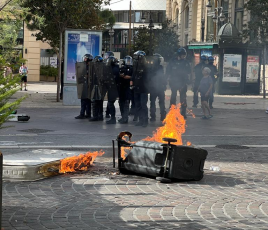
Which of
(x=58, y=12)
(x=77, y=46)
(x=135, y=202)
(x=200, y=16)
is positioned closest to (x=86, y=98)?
(x=77, y=46)

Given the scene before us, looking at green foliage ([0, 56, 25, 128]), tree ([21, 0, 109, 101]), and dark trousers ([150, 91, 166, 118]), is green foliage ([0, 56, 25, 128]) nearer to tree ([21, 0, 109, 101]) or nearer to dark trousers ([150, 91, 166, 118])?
dark trousers ([150, 91, 166, 118])

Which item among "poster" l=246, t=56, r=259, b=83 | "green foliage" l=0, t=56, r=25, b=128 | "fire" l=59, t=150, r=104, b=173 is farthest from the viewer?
"poster" l=246, t=56, r=259, b=83

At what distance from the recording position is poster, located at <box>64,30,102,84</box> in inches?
894

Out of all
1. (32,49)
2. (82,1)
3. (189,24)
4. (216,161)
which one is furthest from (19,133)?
(189,24)

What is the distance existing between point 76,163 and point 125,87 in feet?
27.7

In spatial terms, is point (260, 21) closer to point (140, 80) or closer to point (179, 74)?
point (179, 74)

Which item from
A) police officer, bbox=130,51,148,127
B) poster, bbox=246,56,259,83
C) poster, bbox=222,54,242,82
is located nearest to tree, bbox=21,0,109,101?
police officer, bbox=130,51,148,127

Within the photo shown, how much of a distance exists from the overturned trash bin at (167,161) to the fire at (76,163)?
71 centimetres

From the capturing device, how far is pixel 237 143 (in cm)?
1340

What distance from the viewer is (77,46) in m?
22.8

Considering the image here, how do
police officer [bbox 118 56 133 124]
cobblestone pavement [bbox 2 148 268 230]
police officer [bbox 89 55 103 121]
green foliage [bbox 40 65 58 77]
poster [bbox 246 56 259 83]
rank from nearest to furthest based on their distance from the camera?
cobblestone pavement [bbox 2 148 268 230], police officer [bbox 118 56 133 124], police officer [bbox 89 55 103 121], poster [bbox 246 56 259 83], green foliage [bbox 40 65 58 77]

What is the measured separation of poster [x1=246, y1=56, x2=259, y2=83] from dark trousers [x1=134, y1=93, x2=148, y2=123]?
55.3 feet

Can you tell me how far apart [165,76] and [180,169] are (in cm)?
923

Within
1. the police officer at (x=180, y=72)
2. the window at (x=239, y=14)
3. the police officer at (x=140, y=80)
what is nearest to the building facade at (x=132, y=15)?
the window at (x=239, y=14)
